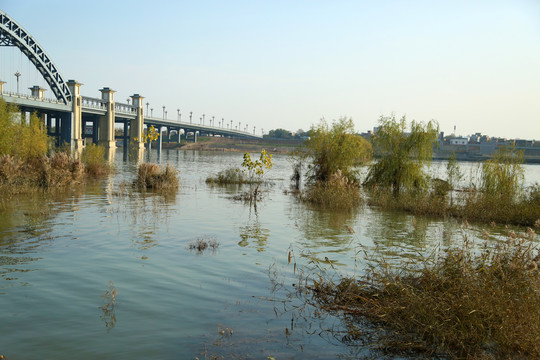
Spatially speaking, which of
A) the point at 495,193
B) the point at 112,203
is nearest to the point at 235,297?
the point at 112,203

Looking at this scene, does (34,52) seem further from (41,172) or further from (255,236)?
(255,236)

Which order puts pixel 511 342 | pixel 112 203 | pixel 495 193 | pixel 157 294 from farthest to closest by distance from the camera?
pixel 495 193 < pixel 112 203 < pixel 157 294 < pixel 511 342

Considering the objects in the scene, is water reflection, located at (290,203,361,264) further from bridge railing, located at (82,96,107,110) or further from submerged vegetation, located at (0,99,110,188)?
bridge railing, located at (82,96,107,110)

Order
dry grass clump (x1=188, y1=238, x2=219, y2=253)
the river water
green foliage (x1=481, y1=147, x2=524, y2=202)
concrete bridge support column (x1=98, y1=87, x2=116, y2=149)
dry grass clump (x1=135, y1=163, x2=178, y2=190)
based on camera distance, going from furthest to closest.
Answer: concrete bridge support column (x1=98, y1=87, x2=116, y2=149) < dry grass clump (x1=135, y1=163, x2=178, y2=190) < green foliage (x1=481, y1=147, x2=524, y2=202) < dry grass clump (x1=188, y1=238, x2=219, y2=253) < the river water

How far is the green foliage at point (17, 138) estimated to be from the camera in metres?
25.7

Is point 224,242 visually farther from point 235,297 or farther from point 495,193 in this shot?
point 495,193

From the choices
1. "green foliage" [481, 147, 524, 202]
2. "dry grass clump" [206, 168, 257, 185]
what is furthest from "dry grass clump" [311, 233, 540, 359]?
"dry grass clump" [206, 168, 257, 185]

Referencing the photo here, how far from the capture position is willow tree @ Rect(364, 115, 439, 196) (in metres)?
26.4

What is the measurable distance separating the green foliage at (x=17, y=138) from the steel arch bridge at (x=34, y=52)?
38.7m

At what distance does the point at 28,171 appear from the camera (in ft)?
77.1

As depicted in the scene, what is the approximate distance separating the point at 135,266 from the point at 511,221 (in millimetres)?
15673

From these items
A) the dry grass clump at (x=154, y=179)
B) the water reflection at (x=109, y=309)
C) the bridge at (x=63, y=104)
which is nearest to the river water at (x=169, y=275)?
the water reflection at (x=109, y=309)

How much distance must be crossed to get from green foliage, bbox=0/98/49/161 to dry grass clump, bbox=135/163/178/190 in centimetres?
623

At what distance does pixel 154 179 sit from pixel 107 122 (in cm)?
7521
